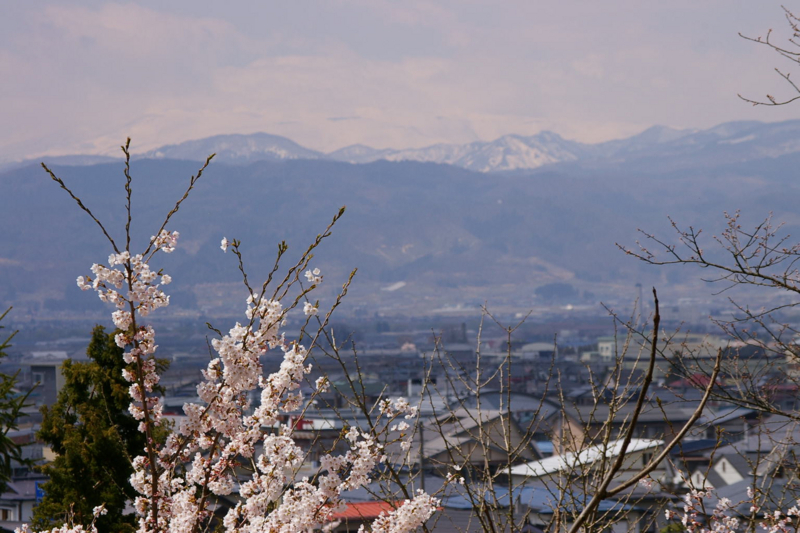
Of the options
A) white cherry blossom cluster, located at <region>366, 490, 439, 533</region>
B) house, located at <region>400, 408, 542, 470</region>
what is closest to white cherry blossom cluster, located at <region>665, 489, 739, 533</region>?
house, located at <region>400, 408, 542, 470</region>

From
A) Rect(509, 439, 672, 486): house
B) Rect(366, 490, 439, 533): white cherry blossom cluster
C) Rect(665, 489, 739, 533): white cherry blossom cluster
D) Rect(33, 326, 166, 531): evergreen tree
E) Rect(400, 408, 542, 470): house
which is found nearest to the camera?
Rect(366, 490, 439, 533): white cherry blossom cluster

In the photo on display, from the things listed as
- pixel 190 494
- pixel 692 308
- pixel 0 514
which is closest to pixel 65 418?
pixel 190 494

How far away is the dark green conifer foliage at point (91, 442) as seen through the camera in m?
7.00

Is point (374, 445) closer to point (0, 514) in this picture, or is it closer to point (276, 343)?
point (276, 343)

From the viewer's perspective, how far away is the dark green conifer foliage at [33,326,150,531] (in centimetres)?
700

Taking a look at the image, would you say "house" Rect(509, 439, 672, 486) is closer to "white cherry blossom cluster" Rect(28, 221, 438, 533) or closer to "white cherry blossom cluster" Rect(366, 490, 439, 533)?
"white cherry blossom cluster" Rect(366, 490, 439, 533)

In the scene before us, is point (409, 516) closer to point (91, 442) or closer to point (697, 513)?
point (697, 513)

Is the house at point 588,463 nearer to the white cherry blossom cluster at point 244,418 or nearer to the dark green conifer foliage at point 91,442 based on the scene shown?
the white cherry blossom cluster at point 244,418

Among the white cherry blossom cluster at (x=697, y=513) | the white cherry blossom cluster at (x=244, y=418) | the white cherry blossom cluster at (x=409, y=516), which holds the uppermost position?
the white cherry blossom cluster at (x=244, y=418)

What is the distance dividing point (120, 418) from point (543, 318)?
170 metres

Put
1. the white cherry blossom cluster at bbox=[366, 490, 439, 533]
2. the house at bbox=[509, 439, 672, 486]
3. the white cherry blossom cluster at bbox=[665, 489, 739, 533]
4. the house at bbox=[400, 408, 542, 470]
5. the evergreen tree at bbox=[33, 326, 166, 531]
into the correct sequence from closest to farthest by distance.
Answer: the white cherry blossom cluster at bbox=[366, 490, 439, 533] < the house at bbox=[509, 439, 672, 486] < the house at bbox=[400, 408, 542, 470] < the white cherry blossom cluster at bbox=[665, 489, 739, 533] < the evergreen tree at bbox=[33, 326, 166, 531]

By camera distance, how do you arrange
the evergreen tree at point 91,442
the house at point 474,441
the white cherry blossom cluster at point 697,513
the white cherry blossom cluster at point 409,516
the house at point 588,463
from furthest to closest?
the evergreen tree at point 91,442 < the white cherry blossom cluster at point 697,513 < the house at point 474,441 < the house at point 588,463 < the white cherry blossom cluster at point 409,516

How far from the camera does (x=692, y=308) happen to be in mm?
157000

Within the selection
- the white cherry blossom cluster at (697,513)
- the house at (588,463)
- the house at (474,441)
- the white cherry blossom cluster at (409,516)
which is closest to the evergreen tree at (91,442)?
the house at (474,441)
